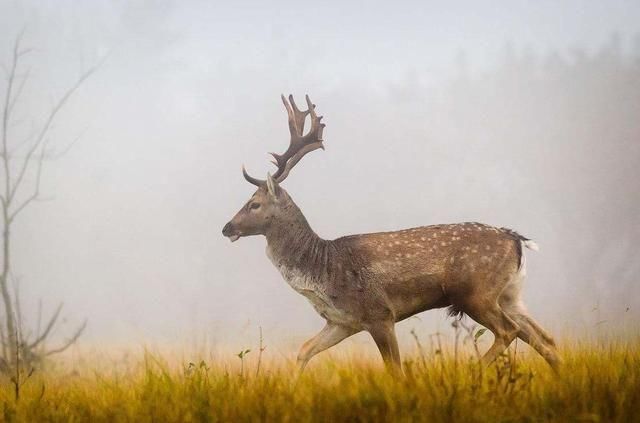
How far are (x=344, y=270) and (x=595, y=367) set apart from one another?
Answer: 225 centimetres

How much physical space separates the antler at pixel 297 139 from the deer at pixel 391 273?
0.43m

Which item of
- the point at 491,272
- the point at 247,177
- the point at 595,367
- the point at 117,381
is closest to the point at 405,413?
the point at 595,367

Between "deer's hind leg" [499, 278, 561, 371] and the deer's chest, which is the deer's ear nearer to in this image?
the deer's chest

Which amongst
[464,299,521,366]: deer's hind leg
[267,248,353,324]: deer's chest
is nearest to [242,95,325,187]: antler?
[267,248,353,324]: deer's chest

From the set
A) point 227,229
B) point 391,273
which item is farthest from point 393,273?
point 227,229

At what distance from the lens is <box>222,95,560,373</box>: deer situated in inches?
261

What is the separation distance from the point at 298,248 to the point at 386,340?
45.9 inches

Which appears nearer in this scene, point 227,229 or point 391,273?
point 391,273

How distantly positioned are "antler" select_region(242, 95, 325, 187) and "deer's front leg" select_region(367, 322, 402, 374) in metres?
1.78

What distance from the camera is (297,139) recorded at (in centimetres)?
779

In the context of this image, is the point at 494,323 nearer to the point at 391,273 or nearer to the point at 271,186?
the point at 391,273

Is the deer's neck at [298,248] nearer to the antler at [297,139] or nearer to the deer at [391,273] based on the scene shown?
the deer at [391,273]

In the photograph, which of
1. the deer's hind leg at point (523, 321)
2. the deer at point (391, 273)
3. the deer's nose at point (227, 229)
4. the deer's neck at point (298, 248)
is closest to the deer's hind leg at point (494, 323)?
the deer at point (391, 273)

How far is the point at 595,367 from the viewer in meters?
5.34
